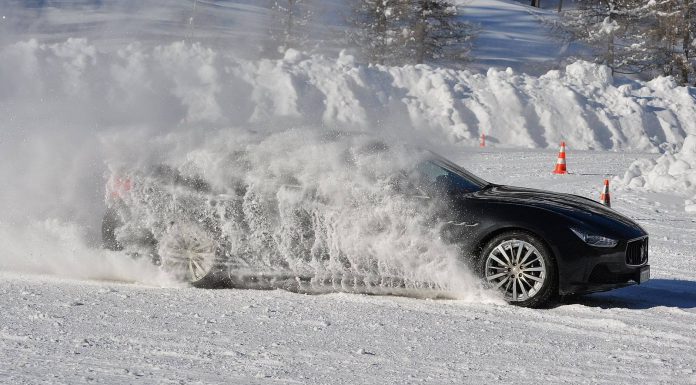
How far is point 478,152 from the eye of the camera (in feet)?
82.2

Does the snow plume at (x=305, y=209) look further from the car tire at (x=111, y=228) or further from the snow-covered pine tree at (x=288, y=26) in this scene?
the snow-covered pine tree at (x=288, y=26)

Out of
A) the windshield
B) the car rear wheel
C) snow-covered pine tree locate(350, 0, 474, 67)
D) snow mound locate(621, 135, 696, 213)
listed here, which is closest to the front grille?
the windshield

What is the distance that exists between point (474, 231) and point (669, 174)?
9.99 m

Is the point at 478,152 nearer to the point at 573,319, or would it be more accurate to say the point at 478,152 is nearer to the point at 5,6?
the point at 5,6

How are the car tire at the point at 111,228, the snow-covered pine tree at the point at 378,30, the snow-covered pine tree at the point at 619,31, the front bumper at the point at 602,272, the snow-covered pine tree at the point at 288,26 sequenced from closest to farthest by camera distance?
the front bumper at the point at 602,272
the car tire at the point at 111,228
the snow-covered pine tree at the point at 288,26
the snow-covered pine tree at the point at 378,30
the snow-covered pine tree at the point at 619,31

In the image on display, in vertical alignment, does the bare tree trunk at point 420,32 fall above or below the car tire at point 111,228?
above

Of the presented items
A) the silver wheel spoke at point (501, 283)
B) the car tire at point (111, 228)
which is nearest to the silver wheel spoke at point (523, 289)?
the silver wheel spoke at point (501, 283)

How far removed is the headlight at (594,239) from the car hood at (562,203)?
0.47 feet

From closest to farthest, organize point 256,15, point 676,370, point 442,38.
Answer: point 676,370
point 256,15
point 442,38

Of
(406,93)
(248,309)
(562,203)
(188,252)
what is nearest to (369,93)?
(406,93)

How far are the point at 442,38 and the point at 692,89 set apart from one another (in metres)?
14.4

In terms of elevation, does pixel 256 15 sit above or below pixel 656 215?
above

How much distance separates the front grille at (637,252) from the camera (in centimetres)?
809

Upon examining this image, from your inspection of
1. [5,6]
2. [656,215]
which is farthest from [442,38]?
[656,215]
